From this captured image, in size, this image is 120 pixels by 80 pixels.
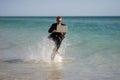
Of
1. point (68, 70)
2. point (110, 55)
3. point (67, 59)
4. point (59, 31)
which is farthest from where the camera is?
point (110, 55)

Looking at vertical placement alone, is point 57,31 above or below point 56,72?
above

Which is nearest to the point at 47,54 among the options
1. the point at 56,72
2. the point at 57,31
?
the point at 57,31

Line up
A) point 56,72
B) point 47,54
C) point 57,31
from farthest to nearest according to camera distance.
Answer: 1. point 47,54
2. point 57,31
3. point 56,72

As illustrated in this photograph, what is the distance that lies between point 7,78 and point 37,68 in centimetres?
174

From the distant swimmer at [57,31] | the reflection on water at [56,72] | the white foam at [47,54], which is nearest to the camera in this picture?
the reflection on water at [56,72]

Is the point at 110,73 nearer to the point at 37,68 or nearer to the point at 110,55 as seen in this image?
the point at 37,68

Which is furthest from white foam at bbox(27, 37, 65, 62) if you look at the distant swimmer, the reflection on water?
the reflection on water

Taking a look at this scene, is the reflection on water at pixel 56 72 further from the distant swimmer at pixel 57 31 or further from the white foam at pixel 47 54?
the white foam at pixel 47 54

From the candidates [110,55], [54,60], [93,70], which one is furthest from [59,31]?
[110,55]

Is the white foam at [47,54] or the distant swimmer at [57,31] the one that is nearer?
the distant swimmer at [57,31]

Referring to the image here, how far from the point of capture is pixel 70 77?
9.28 m

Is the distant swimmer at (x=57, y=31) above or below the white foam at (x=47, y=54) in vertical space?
above

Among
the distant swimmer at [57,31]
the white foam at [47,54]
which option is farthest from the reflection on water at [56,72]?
the white foam at [47,54]

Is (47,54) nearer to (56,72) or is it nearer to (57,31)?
(57,31)
